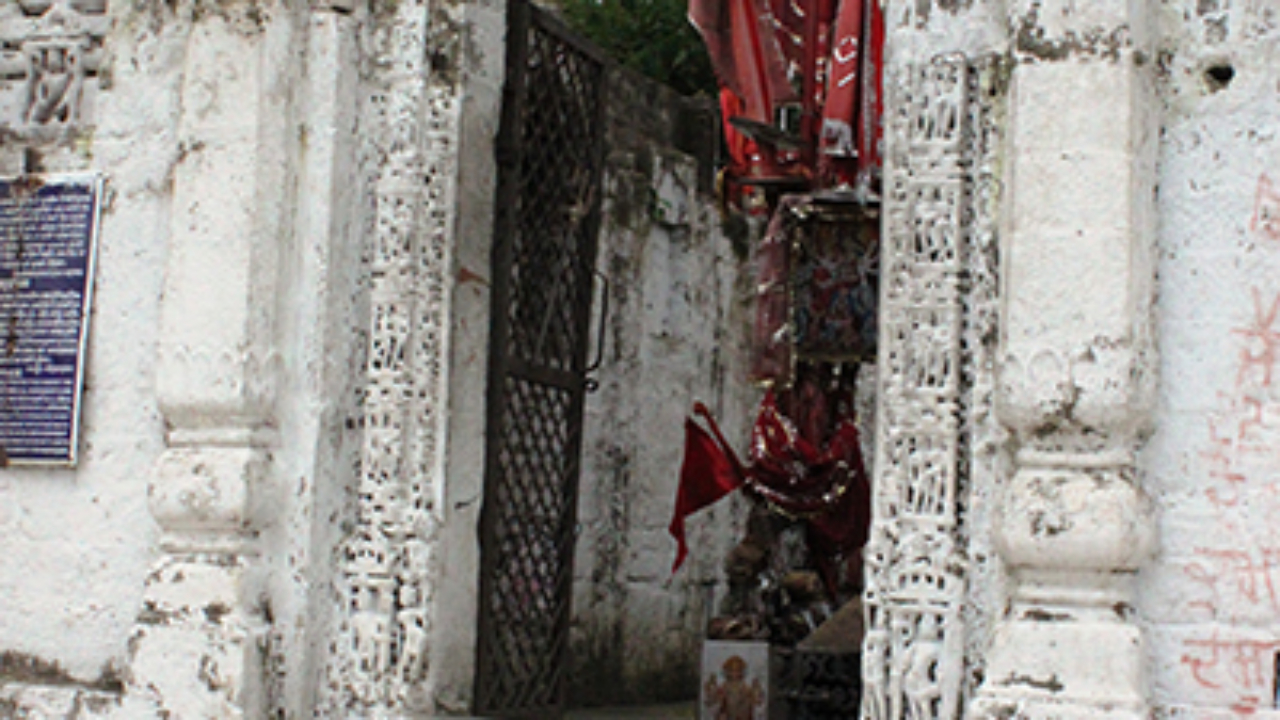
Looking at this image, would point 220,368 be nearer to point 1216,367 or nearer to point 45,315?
point 45,315

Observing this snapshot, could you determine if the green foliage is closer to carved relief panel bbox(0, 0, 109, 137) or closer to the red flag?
the red flag

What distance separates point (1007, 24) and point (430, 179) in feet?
6.82

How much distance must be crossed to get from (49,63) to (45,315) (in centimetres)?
100

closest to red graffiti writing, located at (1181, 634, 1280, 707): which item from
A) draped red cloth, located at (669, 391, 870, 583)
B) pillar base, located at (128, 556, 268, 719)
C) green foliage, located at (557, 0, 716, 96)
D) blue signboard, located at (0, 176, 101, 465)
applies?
pillar base, located at (128, 556, 268, 719)

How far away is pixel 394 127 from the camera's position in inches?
230

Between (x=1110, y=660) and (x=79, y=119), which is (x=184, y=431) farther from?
(x=1110, y=660)

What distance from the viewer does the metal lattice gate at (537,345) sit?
19.8 feet

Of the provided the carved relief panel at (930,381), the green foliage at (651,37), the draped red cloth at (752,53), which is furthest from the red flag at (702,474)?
the green foliage at (651,37)

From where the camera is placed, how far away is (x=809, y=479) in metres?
7.66

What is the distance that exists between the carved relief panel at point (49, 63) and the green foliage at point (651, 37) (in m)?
6.05

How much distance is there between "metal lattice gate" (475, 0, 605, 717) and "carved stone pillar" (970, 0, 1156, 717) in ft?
6.85

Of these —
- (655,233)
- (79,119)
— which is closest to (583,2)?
(655,233)

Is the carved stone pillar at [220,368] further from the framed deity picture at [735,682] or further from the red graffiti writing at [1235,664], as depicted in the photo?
the red graffiti writing at [1235,664]

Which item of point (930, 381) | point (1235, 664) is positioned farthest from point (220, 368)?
point (1235, 664)
